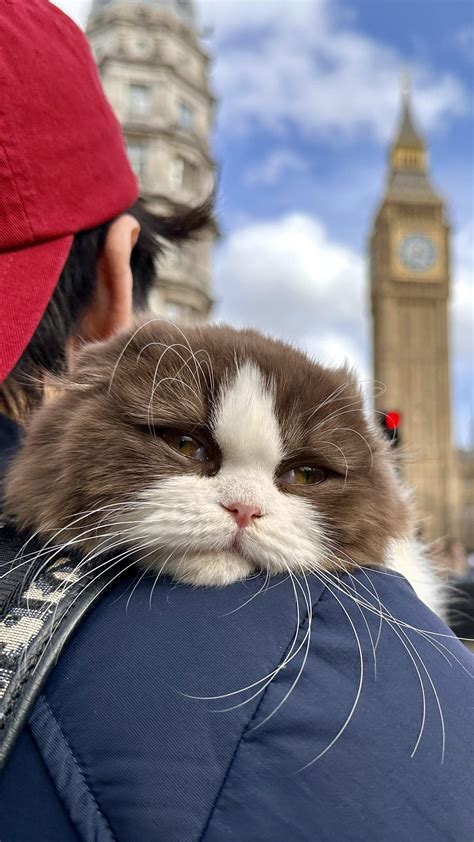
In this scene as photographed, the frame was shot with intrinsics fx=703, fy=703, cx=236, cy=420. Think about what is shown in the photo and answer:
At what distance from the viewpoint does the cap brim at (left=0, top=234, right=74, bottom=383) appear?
887 millimetres

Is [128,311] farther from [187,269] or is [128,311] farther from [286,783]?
[187,269]

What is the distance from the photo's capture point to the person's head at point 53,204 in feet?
2.96

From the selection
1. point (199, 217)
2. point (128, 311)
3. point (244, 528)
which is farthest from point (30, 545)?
point (199, 217)

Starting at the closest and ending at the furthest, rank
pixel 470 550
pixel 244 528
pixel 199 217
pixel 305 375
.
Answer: pixel 244 528 → pixel 305 375 → pixel 199 217 → pixel 470 550

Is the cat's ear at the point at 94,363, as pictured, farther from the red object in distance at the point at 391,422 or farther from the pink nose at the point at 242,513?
the red object in distance at the point at 391,422

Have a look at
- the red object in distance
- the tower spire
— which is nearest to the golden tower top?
the tower spire

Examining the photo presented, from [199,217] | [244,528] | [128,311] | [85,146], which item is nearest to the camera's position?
[244,528]

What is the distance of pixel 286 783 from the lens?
62 cm

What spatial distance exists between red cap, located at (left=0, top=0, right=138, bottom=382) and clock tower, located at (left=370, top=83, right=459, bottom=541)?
43473mm

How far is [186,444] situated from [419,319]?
45.8 m

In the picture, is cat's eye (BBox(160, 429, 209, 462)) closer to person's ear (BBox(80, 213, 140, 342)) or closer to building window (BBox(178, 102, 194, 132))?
person's ear (BBox(80, 213, 140, 342))

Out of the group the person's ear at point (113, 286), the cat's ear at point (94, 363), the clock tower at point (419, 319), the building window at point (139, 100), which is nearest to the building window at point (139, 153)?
the building window at point (139, 100)

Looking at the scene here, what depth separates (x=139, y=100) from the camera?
59.7ft

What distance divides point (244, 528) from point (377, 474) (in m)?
0.22
